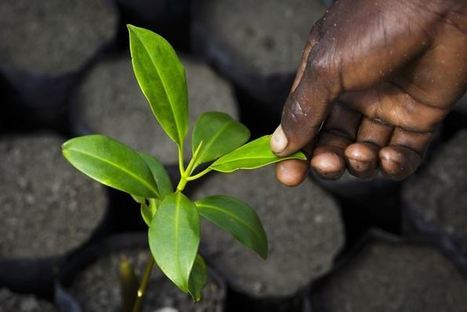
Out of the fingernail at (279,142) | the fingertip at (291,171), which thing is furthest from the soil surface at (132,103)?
the fingernail at (279,142)

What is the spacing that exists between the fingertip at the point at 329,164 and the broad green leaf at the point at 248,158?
10cm

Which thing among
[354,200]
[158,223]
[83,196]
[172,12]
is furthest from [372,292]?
[172,12]

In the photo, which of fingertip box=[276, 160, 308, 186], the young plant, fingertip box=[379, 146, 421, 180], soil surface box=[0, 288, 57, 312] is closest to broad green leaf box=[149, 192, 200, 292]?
the young plant

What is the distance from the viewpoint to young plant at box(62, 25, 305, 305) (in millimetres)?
1045

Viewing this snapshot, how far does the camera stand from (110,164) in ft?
3.65

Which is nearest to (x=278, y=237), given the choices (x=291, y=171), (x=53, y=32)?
(x=291, y=171)

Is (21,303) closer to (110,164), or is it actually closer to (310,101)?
(110,164)

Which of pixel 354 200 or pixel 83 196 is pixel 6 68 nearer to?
pixel 83 196

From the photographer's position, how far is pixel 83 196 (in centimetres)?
179

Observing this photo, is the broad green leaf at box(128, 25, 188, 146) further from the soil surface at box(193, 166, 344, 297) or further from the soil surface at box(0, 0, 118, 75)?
the soil surface at box(0, 0, 118, 75)

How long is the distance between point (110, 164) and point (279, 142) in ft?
0.86

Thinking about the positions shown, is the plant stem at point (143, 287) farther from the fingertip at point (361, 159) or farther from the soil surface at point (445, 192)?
the soil surface at point (445, 192)

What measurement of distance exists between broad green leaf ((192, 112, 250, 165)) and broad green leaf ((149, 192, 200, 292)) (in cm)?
12

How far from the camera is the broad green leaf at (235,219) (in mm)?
1177
